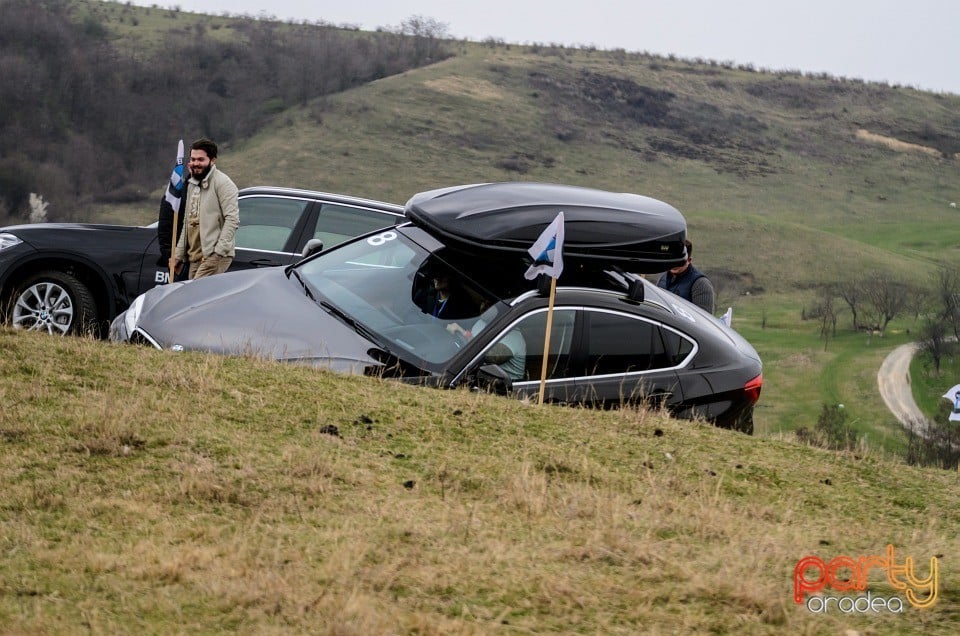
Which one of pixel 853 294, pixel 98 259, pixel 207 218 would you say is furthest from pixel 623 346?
pixel 853 294

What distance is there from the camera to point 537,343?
24.5 ft

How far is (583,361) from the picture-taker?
7551 mm

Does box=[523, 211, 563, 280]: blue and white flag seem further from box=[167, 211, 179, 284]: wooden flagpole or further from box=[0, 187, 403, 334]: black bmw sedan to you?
box=[167, 211, 179, 284]: wooden flagpole

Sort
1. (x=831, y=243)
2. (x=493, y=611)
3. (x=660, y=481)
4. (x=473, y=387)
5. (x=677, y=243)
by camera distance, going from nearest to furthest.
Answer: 1. (x=493, y=611)
2. (x=660, y=481)
3. (x=473, y=387)
4. (x=677, y=243)
5. (x=831, y=243)

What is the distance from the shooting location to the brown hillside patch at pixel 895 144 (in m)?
112

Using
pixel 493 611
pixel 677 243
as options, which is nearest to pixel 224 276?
pixel 677 243

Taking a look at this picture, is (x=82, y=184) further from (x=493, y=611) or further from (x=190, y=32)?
(x=493, y=611)

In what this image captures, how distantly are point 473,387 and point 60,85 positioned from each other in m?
87.5

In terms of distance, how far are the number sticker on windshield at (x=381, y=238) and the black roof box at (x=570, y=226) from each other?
A: 0.51 m

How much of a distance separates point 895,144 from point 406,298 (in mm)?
113156

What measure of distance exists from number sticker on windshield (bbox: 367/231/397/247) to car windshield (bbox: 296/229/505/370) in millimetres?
64

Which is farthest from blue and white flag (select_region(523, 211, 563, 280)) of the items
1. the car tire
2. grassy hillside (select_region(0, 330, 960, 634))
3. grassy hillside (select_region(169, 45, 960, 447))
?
grassy hillside (select_region(169, 45, 960, 447))

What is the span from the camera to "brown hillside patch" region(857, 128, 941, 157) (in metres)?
112

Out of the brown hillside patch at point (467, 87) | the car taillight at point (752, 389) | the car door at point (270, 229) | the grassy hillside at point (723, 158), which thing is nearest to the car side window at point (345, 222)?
the car door at point (270, 229)
